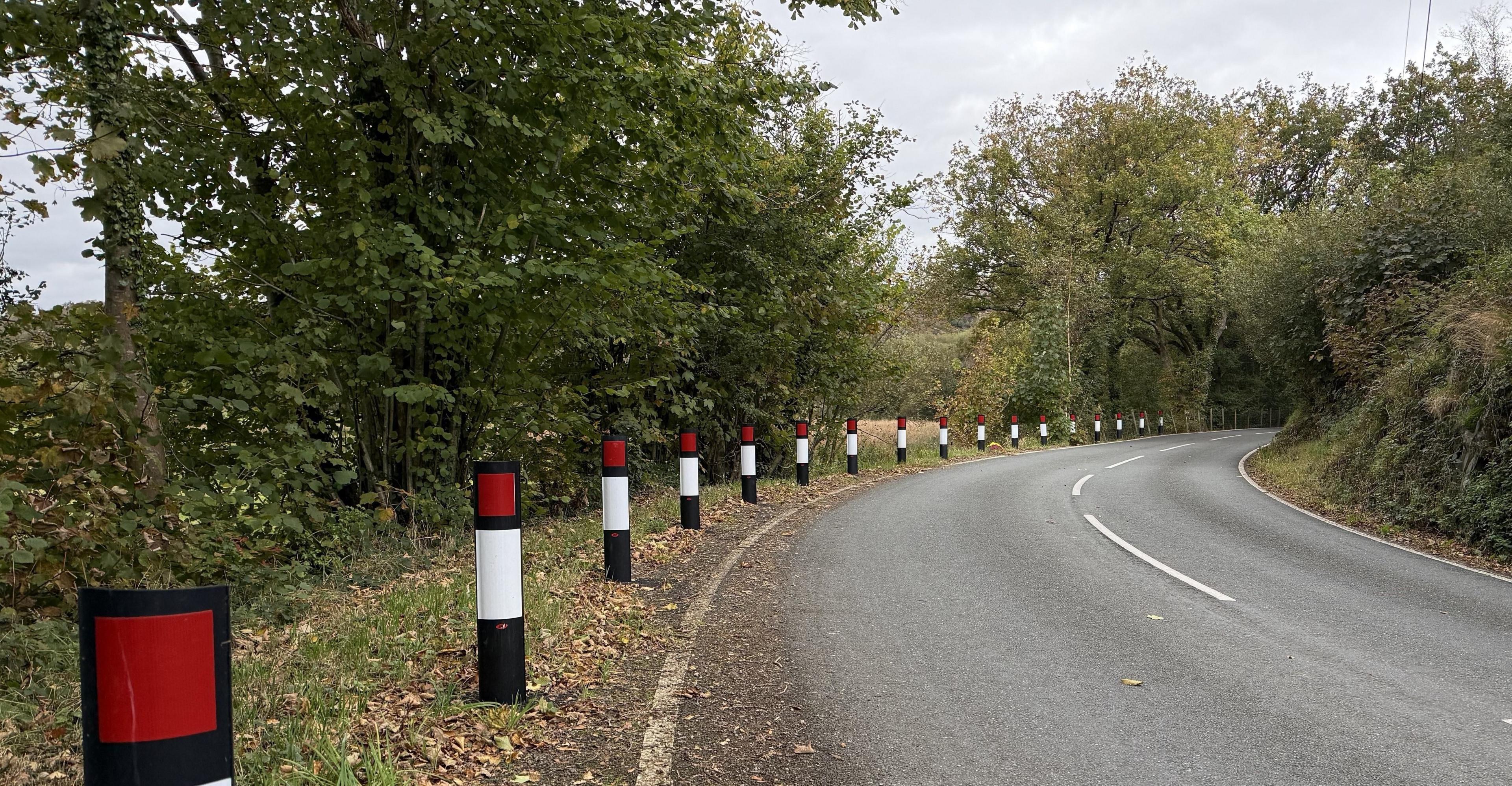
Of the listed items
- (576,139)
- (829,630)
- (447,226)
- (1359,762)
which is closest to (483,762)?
(829,630)

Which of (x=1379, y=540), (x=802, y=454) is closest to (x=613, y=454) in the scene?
(x=802, y=454)

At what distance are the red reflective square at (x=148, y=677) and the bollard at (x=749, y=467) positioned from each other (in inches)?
405

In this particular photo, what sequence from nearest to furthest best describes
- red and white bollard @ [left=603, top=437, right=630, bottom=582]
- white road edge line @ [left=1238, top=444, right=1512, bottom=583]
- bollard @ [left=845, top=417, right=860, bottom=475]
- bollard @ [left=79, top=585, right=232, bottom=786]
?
bollard @ [left=79, top=585, right=232, bottom=786]
red and white bollard @ [left=603, top=437, right=630, bottom=582]
white road edge line @ [left=1238, top=444, right=1512, bottom=583]
bollard @ [left=845, top=417, right=860, bottom=475]

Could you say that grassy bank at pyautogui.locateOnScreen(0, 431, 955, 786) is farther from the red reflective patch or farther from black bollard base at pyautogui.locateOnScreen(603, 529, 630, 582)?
the red reflective patch

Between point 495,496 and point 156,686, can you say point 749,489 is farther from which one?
point 156,686

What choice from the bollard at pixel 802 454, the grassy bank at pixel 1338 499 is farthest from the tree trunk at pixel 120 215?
the grassy bank at pixel 1338 499

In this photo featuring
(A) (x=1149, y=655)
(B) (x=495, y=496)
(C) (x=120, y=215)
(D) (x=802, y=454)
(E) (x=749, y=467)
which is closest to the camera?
(B) (x=495, y=496)

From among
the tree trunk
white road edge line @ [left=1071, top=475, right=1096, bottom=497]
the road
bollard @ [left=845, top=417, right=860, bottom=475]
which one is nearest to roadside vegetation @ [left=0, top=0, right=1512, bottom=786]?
the tree trunk

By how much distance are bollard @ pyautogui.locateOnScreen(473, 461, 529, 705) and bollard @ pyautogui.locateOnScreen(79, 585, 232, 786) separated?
235 cm

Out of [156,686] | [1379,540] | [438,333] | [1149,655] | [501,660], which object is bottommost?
[1379,540]

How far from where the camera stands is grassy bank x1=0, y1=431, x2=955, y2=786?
3.38m

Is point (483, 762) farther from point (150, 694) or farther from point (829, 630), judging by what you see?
point (829, 630)

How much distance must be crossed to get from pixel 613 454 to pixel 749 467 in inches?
218

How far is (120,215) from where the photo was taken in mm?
5797
